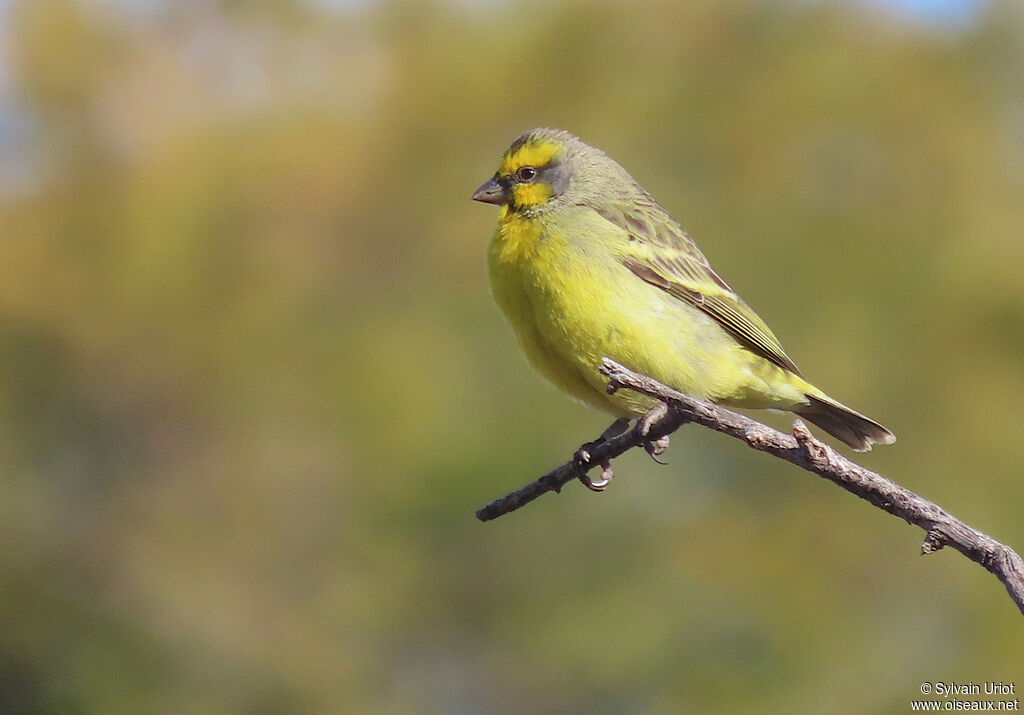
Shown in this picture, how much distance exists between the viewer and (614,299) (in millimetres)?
6109

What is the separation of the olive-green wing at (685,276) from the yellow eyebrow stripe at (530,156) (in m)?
0.52

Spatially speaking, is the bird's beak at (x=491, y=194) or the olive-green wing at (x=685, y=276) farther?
the bird's beak at (x=491, y=194)

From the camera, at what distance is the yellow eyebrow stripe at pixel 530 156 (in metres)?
7.04

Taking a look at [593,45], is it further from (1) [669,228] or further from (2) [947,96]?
(1) [669,228]

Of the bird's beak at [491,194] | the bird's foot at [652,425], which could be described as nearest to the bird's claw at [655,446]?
the bird's foot at [652,425]

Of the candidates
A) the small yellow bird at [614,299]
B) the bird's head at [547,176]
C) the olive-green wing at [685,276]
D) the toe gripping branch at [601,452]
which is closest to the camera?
the toe gripping branch at [601,452]

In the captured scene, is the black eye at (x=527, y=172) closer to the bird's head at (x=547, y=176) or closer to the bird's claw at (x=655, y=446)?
the bird's head at (x=547, y=176)

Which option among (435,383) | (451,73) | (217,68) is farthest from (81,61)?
(435,383)

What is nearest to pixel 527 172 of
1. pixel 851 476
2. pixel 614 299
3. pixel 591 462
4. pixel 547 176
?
pixel 547 176

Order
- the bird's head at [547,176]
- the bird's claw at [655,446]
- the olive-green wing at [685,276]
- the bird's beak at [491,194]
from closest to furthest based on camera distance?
the bird's claw at [655,446] → the olive-green wing at [685,276] → the bird's head at [547,176] → the bird's beak at [491,194]

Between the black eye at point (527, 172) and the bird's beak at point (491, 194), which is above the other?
the black eye at point (527, 172)

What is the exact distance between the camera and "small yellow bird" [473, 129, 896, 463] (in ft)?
19.8

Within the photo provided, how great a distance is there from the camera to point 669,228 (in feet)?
23.3

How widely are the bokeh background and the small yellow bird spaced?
26.7 ft
